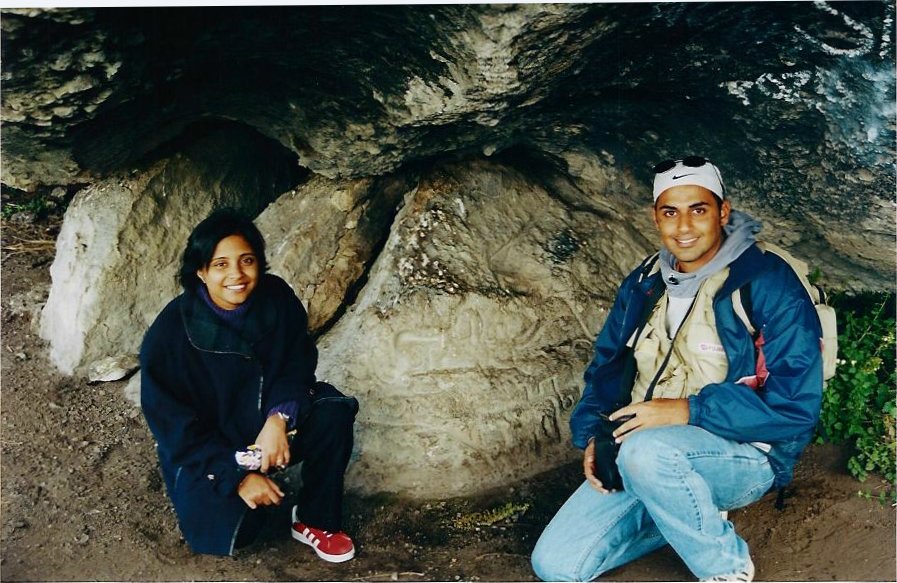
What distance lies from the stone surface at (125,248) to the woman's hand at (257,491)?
6.27 ft

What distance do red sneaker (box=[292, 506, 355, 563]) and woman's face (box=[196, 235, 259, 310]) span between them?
110 centimetres

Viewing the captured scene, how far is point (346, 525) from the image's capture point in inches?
162

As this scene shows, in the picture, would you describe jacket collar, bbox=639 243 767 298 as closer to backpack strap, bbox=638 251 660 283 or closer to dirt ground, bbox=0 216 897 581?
backpack strap, bbox=638 251 660 283

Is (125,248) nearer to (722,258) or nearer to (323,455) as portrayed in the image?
(323,455)

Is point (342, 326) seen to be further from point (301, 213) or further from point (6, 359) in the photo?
point (6, 359)

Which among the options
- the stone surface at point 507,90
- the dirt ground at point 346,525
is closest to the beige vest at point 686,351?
the dirt ground at point 346,525

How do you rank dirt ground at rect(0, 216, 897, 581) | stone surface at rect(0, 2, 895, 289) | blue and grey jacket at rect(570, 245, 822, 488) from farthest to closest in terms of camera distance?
dirt ground at rect(0, 216, 897, 581) → stone surface at rect(0, 2, 895, 289) → blue and grey jacket at rect(570, 245, 822, 488)

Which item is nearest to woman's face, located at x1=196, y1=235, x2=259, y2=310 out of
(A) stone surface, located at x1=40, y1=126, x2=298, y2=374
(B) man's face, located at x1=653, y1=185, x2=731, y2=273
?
(A) stone surface, located at x1=40, y1=126, x2=298, y2=374

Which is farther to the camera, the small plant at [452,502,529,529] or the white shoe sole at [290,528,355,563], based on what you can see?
the small plant at [452,502,529,529]

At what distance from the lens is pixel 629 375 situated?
3.63m

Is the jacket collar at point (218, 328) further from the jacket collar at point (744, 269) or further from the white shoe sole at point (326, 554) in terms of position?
the jacket collar at point (744, 269)

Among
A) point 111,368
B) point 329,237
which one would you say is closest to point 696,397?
point 329,237

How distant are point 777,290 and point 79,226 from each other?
3.98 meters

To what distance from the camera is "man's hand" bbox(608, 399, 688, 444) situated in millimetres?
3320
